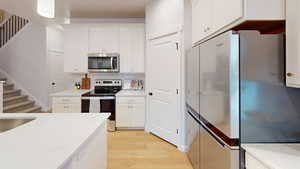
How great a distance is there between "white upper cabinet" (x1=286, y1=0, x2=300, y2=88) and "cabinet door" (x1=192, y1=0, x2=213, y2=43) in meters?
0.82

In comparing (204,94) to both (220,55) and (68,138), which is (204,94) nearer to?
(220,55)

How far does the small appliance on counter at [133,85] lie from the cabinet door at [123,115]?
0.86 metres

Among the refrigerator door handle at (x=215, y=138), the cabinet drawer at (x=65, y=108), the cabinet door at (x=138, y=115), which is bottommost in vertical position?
the cabinet door at (x=138, y=115)

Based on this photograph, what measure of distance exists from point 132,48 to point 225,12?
3.46 meters

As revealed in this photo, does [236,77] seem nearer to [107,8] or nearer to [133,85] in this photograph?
[107,8]

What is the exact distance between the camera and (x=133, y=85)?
5422mm

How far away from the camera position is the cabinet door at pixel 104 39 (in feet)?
16.5

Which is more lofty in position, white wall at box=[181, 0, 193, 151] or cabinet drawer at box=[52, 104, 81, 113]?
white wall at box=[181, 0, 193, 151]

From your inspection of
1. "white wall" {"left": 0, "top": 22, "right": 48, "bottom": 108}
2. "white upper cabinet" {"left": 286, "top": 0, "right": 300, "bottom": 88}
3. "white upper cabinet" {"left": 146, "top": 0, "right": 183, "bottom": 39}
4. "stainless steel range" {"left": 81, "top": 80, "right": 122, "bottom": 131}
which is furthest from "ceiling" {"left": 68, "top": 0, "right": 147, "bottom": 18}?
"white upper cabinet" {"left": 286, "top": 0, "right": 300, "bottom": 88}

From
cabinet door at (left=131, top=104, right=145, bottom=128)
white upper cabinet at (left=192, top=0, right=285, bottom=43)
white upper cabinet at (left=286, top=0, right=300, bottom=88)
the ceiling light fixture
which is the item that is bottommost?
cabinet door at (left=131, top=104, right=145, bottom=128)

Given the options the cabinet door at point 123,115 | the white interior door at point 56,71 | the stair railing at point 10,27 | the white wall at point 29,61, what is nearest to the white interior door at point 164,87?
the cabinet door at point 123,115

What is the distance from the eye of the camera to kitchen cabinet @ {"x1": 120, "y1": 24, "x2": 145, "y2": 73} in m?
5.02

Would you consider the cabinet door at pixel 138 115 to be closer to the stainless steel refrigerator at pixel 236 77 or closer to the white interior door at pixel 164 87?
the white interior door at pixel 164 87

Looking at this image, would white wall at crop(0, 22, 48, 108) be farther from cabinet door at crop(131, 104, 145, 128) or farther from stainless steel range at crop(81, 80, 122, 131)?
cabinet door at crop(131, 104, 145, 128)
